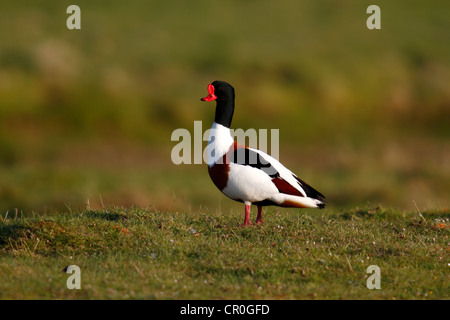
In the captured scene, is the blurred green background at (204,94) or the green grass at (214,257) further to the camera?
the blurred green background at (204,94)

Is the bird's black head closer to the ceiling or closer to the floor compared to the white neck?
closer to the ceiling

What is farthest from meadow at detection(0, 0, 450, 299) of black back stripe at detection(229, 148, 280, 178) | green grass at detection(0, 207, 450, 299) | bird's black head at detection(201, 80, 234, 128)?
bird's black head at detection(201, 80, 234, 128)

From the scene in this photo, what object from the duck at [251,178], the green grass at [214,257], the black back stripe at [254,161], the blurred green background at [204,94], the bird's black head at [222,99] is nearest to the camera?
the green grass at [214,257]

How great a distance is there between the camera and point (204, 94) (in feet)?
81.9

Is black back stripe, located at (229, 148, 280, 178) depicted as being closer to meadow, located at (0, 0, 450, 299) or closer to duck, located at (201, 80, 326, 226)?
duck, located at (201, 80, 326, 226)

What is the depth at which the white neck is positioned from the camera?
8.49 m

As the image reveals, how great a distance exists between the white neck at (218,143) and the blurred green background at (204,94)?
25.6ft

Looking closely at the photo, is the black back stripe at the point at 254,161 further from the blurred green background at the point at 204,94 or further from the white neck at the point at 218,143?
the blurred green background at the point at 204,94

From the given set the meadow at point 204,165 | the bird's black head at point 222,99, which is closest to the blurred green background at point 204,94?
the meadow at point 204,165

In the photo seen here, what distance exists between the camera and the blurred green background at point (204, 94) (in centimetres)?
1909

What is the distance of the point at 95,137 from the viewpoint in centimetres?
2398

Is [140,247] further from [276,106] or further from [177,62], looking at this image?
[177,62]

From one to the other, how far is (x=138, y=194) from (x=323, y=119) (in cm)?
1108

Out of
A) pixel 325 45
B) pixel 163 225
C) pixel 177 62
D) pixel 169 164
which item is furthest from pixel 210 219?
pixel 325 45
